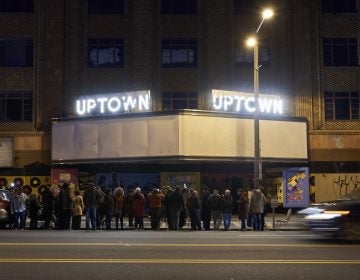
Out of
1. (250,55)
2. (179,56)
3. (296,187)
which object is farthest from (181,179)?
(250,55)

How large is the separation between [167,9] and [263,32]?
19.1ft

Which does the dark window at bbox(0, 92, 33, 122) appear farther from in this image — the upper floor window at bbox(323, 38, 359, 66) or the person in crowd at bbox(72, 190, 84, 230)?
the upper floor window at bbox(323, 38, 359, 66)

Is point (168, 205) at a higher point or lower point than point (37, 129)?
lower

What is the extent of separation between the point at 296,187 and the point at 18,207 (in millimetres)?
16442

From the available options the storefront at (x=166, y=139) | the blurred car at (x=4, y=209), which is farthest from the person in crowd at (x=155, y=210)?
the storefront at (x=166, y=139)

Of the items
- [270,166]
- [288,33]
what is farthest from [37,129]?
[288,33]

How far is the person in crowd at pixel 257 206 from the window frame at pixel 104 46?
51.4ft

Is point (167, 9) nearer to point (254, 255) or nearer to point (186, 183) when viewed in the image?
point (186, 183)

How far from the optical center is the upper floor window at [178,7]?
1373 inches

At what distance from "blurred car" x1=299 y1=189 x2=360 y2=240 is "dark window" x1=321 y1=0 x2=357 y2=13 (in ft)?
73.0

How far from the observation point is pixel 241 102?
99.1ft

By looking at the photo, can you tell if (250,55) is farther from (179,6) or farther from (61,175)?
(61,175)

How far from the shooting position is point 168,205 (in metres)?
22.1

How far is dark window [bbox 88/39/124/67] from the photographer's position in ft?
113
